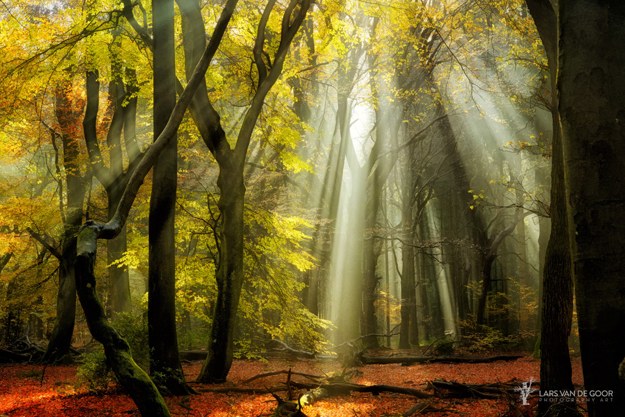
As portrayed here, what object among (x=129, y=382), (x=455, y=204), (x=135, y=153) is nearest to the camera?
(x=129, y=382)

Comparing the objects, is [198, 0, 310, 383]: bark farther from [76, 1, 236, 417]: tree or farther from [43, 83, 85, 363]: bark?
[43, 83, 85, 363]: bark

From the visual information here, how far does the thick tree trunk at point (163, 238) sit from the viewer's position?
711 cm

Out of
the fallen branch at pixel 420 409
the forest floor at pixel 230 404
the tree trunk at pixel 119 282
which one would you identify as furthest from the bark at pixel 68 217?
the fallen branch at pixel 420 409

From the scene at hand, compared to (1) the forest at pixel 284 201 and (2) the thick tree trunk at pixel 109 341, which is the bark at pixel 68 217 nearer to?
(1) the forest at pixel 284 201

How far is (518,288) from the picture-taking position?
2378 cm

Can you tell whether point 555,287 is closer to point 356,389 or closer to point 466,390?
point 466,390

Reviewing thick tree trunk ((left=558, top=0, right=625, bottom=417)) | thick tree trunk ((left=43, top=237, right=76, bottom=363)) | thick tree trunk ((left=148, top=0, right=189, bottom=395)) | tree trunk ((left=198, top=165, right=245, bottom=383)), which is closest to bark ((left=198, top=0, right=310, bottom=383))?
tree trunk ((left=198, top=165, right=245, bottom=383))

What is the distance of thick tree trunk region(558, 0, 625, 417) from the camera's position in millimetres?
2146

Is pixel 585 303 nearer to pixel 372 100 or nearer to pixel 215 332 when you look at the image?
pixel 215 332

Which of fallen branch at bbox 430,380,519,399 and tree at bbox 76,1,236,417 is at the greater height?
tree at bbox 76,1,236,417

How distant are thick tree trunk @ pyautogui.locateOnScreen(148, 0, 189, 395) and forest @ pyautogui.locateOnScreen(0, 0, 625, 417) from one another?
0.12 feet

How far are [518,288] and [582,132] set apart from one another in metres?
24.3

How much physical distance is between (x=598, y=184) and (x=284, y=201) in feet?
48.0

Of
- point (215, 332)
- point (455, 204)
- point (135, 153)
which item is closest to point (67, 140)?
point (135, 153)
